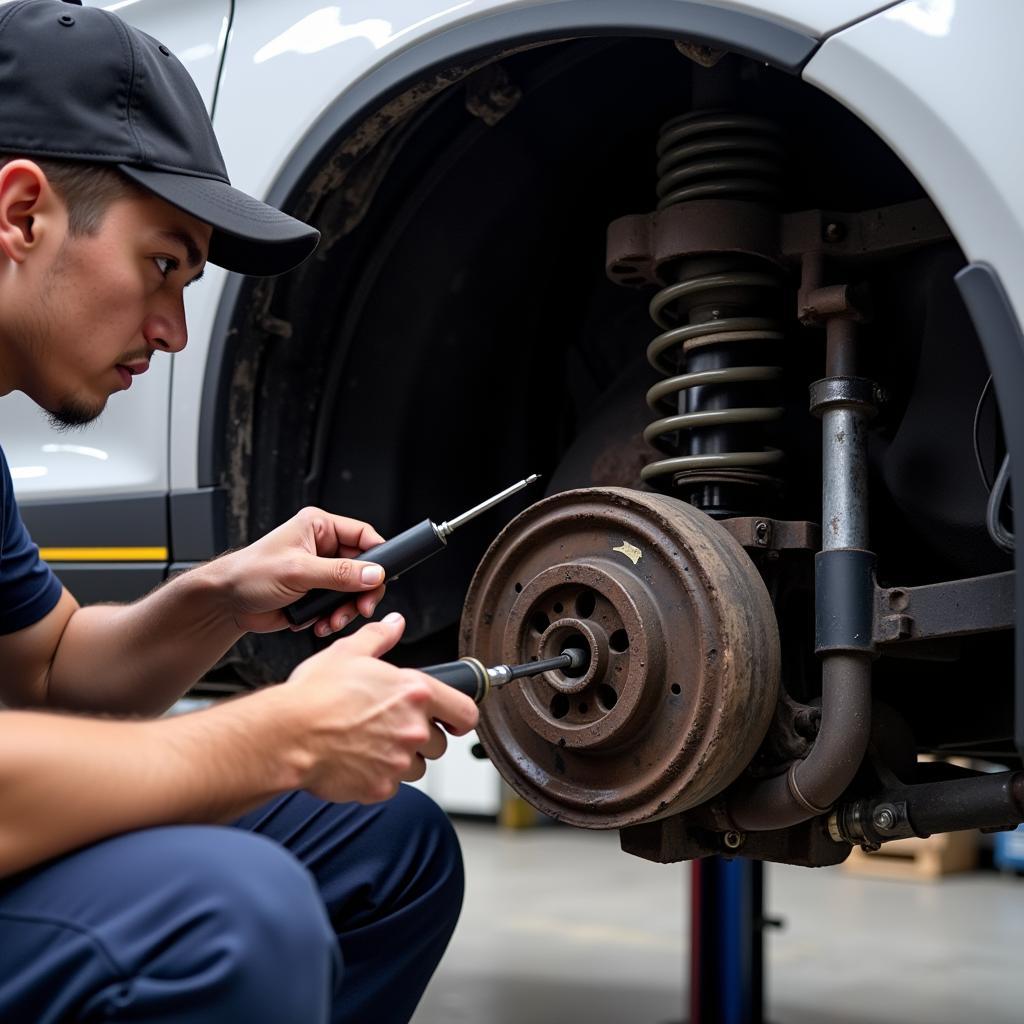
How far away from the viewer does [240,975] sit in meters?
0.76

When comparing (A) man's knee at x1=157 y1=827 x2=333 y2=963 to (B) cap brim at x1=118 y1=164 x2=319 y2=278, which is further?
(B) cap brim at x1=118 y1=164 x2=319 y2=278

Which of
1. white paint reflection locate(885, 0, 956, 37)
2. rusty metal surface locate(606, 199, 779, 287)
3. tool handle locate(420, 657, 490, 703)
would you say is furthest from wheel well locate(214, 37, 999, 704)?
tool handle locate(420, 657, 490, 703)

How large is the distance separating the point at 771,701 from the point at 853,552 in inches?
6.3

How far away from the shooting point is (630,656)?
46.2 inches

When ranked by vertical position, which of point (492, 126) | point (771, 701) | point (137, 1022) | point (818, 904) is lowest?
point (818, 904)

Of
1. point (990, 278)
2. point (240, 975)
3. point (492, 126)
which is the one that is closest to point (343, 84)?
point (492, 126)

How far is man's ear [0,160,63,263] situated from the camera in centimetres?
101

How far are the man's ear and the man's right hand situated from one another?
0.44 m

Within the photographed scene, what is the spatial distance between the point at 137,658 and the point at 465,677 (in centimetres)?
45

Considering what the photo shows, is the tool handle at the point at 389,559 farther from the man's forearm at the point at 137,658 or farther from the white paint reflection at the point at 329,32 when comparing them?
the white paint reflection at the point at 329,32

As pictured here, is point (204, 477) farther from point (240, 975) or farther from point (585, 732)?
point (240, 975)

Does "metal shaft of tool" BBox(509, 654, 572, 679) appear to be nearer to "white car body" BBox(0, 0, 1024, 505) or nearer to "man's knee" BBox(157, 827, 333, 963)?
"man's knee" BBox(157, 827, 333, 963)

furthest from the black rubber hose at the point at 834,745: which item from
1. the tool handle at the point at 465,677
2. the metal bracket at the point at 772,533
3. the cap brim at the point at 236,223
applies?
the cap brim at the point at 236,223

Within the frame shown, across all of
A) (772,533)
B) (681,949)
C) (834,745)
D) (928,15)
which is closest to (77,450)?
(772,533)
